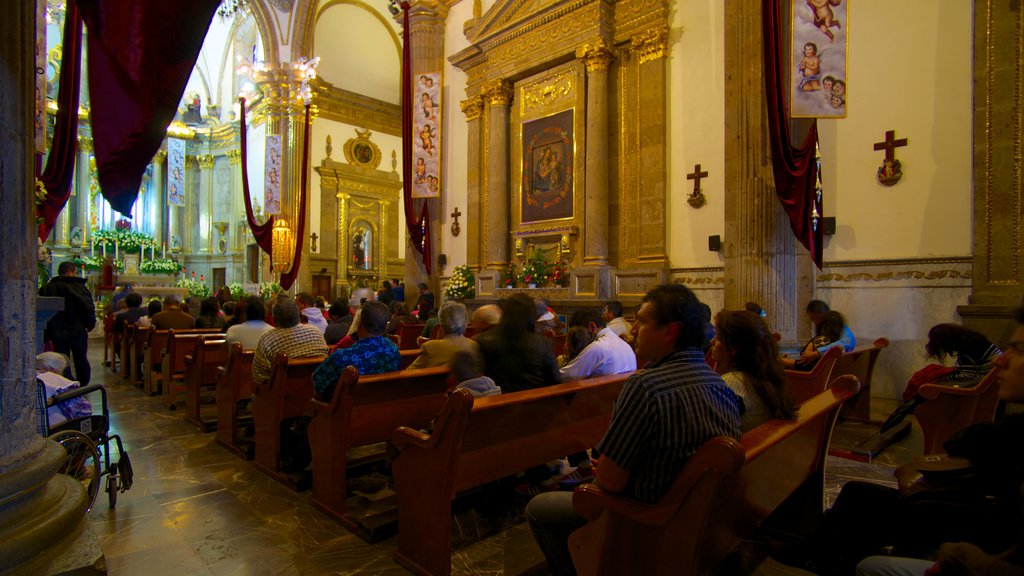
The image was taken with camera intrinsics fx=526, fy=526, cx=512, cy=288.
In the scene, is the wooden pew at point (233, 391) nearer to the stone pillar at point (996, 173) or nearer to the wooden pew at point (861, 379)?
the wooden pew at point (861, 379)

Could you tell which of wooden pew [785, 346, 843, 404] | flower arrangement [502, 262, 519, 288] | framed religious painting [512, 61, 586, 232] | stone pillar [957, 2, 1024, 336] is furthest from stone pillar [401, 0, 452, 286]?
stone pillar [957, 2, 1024, 336]

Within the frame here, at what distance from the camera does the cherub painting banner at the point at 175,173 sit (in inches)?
810

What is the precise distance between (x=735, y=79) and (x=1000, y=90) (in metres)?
2.66

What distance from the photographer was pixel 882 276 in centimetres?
661

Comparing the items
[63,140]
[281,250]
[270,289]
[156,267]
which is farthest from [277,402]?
[156,267]

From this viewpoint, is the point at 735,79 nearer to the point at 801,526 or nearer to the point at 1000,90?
the point at 1000,90

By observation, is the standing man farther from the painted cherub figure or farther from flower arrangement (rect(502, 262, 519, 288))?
flower arrangement (rect(502, 262, 519, 288))

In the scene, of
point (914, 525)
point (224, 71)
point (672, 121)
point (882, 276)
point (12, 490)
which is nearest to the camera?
point (12, 490)

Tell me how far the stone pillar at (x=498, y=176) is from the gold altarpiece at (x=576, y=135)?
2cm

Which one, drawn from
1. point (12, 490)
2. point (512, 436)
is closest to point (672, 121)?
point (512, 436)

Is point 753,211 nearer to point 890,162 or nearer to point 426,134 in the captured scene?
point 890,162

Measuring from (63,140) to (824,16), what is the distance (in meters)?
7.16

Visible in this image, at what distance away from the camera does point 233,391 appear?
186 inches

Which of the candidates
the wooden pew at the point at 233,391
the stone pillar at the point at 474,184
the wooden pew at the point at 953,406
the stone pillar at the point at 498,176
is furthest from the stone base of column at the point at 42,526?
the stone pillar at the point at 474,184
